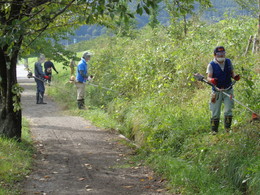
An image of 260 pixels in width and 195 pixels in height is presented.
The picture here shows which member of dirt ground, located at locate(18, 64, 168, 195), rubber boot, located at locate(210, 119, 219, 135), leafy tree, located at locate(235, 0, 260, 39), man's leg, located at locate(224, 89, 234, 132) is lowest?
dirt ground, located at locate(18, 64, 168, 195)

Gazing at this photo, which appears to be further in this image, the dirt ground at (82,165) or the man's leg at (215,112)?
the man's leg at (215,112)

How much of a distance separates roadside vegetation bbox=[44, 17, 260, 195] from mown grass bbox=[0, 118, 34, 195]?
2.28 metres

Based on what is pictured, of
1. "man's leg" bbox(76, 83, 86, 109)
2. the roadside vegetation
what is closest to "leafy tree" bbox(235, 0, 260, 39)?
the roadside vegetation

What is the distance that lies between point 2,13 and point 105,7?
3553mm

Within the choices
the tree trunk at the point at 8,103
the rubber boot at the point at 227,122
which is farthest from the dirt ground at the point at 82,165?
the rubber boot at the point at 227,122

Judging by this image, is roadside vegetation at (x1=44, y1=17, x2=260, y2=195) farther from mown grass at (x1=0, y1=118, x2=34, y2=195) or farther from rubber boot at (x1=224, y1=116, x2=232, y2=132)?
mown grass at (x1=0, y1=118, x2=34, y2=195)

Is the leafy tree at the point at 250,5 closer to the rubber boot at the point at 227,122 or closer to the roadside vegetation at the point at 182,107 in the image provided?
the roadside vegetation at the point at 182,107

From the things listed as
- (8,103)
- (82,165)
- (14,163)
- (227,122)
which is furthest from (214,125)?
(8,103)

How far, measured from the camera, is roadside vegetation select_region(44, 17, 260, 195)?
683 centimetres

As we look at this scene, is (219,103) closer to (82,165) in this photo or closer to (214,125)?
(214,125)

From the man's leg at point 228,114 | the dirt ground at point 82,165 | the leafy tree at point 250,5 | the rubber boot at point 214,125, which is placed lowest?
the dirt ground at point 82,165

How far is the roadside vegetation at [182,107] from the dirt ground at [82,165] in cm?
41

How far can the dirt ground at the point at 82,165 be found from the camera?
23.8 ft

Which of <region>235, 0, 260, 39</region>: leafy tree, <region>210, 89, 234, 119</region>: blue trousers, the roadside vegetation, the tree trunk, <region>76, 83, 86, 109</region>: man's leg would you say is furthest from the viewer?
<region>76, 83, 86, 109</region>: man's leg
